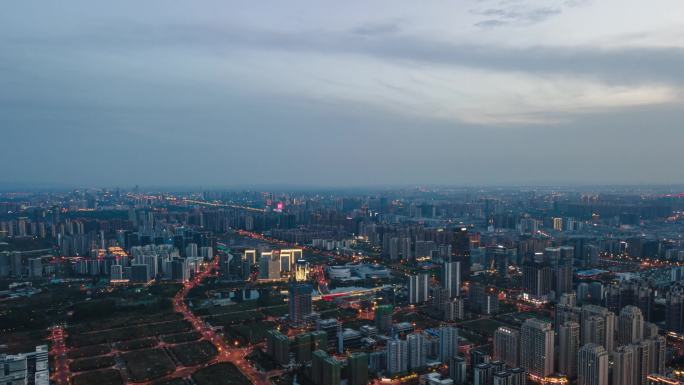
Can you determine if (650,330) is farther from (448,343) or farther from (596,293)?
(596,293)

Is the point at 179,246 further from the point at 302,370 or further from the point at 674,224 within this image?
the point at 674,224

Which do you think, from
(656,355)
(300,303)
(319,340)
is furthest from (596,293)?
(319,340)

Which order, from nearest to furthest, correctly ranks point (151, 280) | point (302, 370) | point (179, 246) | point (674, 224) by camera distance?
1. point (302, 370)
2. point (151, 280)
3. point (179, 246)
4. point (674, 224)

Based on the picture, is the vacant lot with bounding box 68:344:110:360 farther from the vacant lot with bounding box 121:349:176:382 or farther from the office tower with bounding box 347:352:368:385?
the office tower with bounding box 347:352:368:385

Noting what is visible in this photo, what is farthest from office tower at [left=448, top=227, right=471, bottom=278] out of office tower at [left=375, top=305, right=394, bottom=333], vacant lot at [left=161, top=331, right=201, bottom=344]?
vacant lot at [left=161, top=331, right=201, bottom=344]

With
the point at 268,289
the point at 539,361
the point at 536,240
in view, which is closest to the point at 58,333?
the point at 268,289

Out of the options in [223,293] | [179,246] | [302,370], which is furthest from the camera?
[179,246]

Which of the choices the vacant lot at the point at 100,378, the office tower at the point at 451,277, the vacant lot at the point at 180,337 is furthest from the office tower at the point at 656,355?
the vacant lot at the point at 100,378
